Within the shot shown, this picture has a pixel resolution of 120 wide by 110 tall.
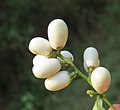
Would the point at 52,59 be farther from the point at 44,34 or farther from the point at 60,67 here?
the point at 44,34

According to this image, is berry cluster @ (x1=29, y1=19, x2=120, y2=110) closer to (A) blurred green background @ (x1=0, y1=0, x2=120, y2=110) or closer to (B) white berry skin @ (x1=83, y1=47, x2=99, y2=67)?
(B) white berry skin @ (x1=83, y1=47, x2=99, y2=67)

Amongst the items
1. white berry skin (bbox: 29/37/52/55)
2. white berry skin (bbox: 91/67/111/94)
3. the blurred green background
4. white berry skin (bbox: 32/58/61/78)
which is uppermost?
white berry skin (bbox: 29/37/52/55)

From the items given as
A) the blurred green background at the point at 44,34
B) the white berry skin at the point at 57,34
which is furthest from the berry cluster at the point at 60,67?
the blurred green background at the point at 44,34

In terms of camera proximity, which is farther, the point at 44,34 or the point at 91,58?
the point at 44,34

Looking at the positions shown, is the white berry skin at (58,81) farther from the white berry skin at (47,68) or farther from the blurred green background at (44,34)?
the blurred green background at (44,34)

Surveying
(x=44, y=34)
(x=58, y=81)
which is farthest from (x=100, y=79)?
(x=44, y=34)

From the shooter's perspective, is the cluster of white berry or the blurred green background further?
the blurred green background

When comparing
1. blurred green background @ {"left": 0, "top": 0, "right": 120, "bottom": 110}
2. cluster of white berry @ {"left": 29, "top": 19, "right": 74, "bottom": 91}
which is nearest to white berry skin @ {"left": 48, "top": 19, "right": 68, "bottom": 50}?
cluster of white berry @ {"left": 29, "top": 19, "right": 74, "bottom": 91}

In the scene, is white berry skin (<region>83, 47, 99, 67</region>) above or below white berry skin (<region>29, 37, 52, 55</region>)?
below
